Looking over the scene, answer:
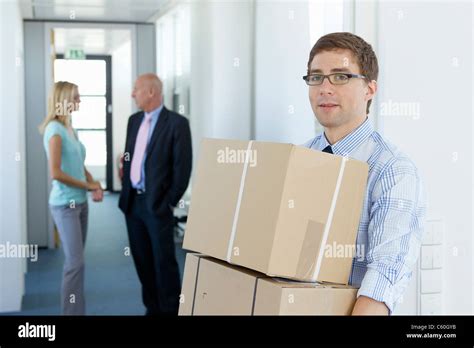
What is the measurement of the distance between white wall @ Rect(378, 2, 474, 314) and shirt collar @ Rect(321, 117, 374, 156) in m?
0.81

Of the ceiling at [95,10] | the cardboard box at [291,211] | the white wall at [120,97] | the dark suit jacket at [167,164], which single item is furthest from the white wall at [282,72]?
the white wall at [120,97]

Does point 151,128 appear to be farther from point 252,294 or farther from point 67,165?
point 252,294

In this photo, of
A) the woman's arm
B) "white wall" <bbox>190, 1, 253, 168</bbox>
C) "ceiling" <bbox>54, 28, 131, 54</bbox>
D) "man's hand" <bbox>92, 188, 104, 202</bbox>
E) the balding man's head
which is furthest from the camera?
"ceiling" <bbox>54, 28, 131, 54</bbox>

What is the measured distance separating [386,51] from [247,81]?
170cm

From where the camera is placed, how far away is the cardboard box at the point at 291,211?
3.82 feet

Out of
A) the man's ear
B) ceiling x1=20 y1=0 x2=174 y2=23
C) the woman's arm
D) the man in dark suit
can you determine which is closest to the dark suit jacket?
the man in dark suit

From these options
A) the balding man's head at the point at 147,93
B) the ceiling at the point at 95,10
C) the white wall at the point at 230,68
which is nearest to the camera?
the white wall at the point at 230,68

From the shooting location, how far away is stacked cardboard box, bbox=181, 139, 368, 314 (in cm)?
116

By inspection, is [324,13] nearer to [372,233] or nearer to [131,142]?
[131,142]

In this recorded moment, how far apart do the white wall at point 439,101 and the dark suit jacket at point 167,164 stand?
1.85 m

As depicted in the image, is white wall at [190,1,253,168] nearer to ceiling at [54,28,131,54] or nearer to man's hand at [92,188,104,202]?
man's hand at [92,188,104,202]

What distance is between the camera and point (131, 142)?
412 cm

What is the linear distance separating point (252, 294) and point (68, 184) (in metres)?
2.32

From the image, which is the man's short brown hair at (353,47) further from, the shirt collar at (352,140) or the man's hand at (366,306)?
the man's hand at (366,306)
